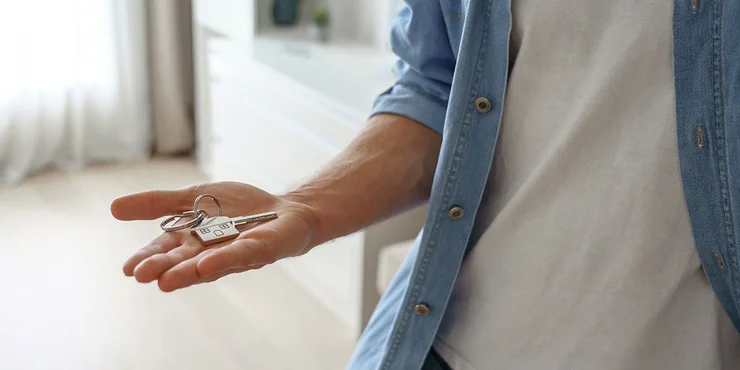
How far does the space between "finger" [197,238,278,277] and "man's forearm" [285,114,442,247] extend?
0.32 ft

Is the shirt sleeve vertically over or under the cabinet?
over

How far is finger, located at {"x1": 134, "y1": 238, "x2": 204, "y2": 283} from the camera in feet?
2.01

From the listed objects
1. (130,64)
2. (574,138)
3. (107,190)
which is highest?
(574,138)

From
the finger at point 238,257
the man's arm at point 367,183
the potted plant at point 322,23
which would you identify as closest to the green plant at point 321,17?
the potted plant at point 322,23

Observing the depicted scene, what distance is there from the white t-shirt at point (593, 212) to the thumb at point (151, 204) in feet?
0.94

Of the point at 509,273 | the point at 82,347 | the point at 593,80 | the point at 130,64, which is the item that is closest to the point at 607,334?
the point at 509,273

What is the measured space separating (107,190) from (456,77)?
2.65m

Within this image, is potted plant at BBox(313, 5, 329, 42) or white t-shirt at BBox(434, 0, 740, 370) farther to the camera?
potted plant at BBox(313, 5, 329, 42)

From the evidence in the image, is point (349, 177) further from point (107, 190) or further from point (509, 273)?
point (107, 190)

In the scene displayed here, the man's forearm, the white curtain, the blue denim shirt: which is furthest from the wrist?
the white curtain

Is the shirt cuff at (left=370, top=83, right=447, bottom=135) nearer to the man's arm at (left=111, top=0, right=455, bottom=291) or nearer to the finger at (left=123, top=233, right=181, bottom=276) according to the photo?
the man's arm at (left=111, top=0, right=455, bottom=291)

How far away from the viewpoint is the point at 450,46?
2.56 feet

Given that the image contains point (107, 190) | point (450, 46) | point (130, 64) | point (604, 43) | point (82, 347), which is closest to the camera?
point (604, 43)

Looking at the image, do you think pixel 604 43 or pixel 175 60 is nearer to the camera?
pixel 604 43
